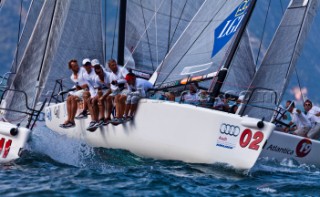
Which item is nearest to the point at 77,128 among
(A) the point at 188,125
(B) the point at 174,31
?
(A) the point at 188,125

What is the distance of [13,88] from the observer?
11820mm

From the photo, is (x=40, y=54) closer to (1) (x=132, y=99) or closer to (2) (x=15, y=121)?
(2) (x=15, y=121)

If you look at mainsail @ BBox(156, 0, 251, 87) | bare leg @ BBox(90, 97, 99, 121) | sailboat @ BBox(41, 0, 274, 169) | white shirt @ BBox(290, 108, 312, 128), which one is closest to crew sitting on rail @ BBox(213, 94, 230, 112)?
sailboat @ BBox(41, 0, 274, 169)

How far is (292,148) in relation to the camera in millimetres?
13633

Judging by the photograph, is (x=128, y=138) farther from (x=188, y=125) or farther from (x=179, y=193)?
(x=179, y=193)

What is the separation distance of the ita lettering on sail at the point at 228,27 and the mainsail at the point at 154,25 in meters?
4.54

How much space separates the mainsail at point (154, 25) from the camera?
17250 millimetres

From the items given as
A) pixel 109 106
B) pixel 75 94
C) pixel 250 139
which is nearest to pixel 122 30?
pixel 75 94

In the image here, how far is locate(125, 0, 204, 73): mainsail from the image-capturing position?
56.6 ft

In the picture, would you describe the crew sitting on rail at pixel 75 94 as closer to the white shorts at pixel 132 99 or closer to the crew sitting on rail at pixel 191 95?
the white shorts at pixel 132 99

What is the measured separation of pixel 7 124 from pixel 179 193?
10.0 feet

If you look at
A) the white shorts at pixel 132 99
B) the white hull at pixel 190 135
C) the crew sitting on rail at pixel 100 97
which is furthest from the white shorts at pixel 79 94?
the white shorts at pixel 132 99

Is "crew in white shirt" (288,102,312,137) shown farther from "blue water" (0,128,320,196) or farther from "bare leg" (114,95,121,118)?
"bare leg" (114,95,121,118)

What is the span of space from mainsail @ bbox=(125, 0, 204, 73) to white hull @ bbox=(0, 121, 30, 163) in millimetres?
6959
